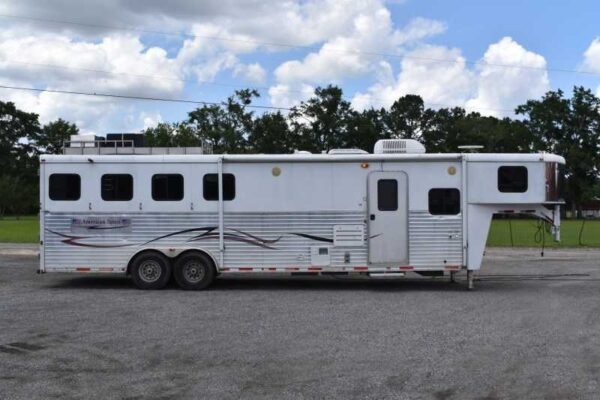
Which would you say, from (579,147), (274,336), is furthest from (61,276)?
(579,147)

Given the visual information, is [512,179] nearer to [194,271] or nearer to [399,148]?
[399,148]

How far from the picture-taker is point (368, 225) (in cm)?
1264

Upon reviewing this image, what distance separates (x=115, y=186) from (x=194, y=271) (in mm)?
2347

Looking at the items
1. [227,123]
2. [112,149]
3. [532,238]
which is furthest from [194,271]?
[227,123]

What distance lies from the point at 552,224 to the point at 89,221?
929 centimetres

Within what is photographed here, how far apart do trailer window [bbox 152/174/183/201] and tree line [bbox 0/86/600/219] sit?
2222 inches

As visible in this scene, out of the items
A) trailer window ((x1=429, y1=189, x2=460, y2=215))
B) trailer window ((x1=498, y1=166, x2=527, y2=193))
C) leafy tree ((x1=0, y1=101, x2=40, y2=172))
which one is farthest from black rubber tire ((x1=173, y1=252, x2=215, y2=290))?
leafy tree ((x1=0, y1=101, x2=40, y2=172))

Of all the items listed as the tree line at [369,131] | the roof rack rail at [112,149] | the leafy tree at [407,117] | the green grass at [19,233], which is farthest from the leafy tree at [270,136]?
the roof rack rail at [112,149]

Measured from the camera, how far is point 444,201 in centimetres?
1264

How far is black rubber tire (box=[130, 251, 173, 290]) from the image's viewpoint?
12.8 meters

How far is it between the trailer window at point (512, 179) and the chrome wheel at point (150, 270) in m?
7.04

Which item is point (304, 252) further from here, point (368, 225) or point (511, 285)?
point (511, 285)

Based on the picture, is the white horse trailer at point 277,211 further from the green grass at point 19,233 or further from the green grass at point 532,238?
the green grass at point 19,233

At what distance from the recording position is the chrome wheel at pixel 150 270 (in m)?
12.8
